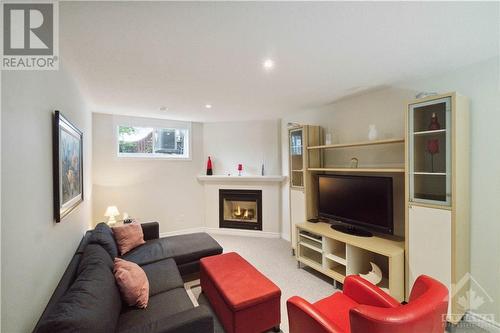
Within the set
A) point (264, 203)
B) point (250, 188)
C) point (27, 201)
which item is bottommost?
point (264, 203)

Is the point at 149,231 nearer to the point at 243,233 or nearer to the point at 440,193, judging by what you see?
the point at 243,233

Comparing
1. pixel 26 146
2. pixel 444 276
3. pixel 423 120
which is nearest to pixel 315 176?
pixel 423 120

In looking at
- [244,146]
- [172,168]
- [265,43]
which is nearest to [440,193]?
[265,43]

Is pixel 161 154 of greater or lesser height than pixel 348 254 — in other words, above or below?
above

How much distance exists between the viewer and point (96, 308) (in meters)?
1.25

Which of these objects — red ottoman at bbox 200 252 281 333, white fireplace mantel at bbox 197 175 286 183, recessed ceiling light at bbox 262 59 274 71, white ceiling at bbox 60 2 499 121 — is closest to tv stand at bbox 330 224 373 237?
red ottoman at bbox 200 252 281 333

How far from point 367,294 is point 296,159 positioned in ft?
7.54

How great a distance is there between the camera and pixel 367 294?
165cm

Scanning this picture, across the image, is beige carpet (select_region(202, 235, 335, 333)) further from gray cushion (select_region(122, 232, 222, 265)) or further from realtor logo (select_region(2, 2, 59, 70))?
realtor logo (select_region(2, 2, 59, 70))

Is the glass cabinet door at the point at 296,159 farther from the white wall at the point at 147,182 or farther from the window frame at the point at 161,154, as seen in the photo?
the window frame at the point at 161,154

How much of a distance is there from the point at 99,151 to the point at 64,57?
2462 mm

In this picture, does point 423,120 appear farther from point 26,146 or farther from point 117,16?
point 26,146

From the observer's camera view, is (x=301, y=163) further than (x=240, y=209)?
No

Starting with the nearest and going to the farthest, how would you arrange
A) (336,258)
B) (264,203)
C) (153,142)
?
(336,258) < (153,142) < (264,203)
